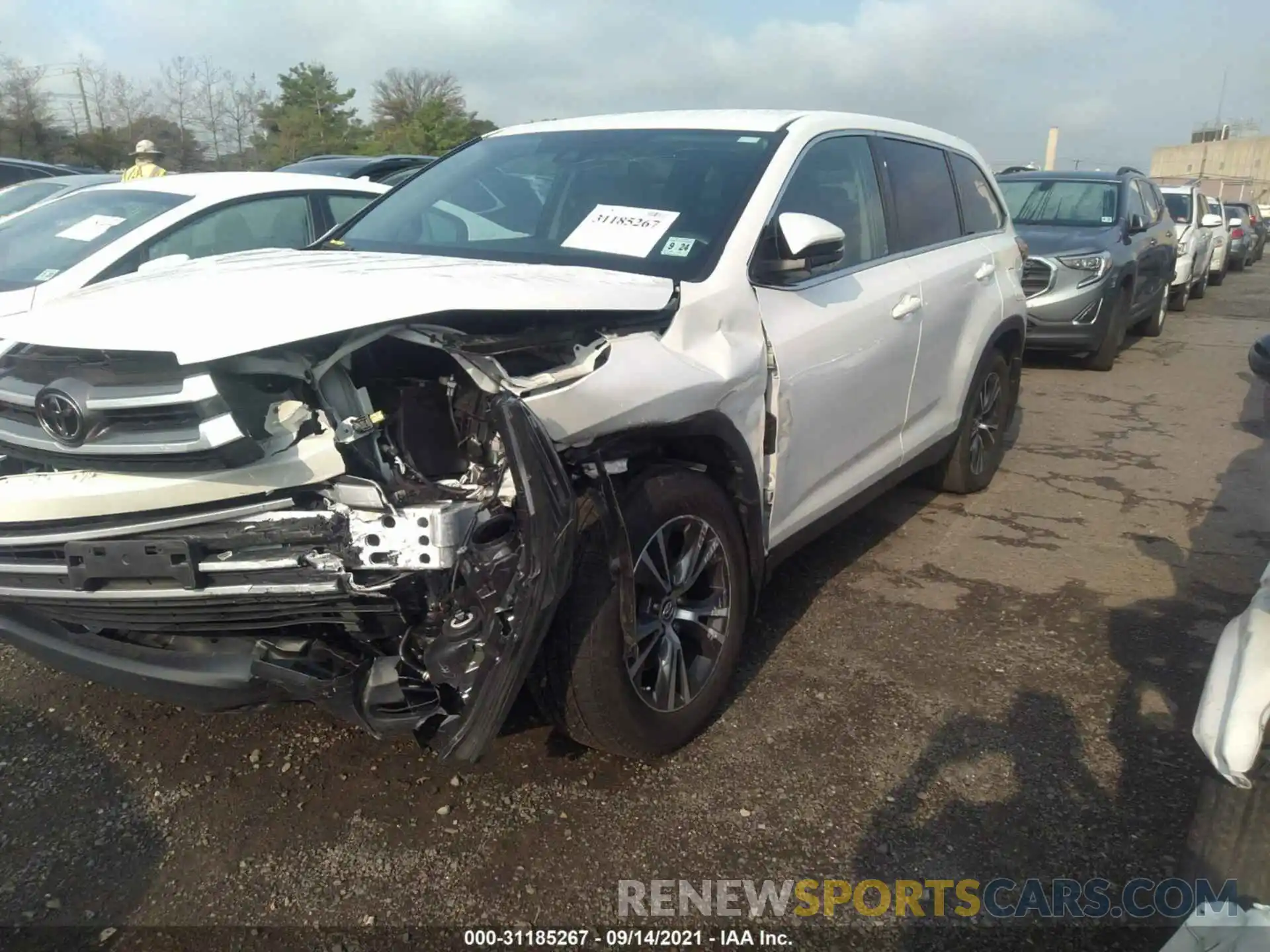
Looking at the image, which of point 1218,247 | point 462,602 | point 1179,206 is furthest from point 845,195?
point 1218,247

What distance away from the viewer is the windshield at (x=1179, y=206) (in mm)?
14727

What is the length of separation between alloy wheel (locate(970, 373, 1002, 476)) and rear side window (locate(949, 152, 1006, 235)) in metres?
0.78

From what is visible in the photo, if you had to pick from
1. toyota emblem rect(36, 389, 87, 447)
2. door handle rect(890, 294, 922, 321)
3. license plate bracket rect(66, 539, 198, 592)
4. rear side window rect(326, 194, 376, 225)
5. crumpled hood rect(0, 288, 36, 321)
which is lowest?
license plate bracket rect(66, 539, 198, 592)

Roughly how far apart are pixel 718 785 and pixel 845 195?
2.28m

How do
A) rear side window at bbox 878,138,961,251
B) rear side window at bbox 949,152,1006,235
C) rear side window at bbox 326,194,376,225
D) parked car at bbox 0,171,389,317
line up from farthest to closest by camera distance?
rear side window at bbox 326,194,376,225
rear side window at bbox 949,152,1006,235
parked car at bbox 0,171,389,317
rear side window at bbox 878,138,961,251

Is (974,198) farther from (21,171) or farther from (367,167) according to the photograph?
(21,171)

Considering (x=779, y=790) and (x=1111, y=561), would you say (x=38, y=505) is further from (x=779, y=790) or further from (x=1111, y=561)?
(x=1111, y=561)

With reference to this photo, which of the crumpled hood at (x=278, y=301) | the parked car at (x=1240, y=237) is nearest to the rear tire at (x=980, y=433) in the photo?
the crumpled hood at (x=278, y=301)

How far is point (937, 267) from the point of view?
4.34m

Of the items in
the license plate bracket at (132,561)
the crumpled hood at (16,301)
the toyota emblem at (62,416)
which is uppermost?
the toyota emblem at (62,416)

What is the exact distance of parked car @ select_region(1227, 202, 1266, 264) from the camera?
76.3ft

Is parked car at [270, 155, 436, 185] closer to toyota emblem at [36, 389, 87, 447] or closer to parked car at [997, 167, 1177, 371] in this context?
parked car at [997, 167, 1177, 371]

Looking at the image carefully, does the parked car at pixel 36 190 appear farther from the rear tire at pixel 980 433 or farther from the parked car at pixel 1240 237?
the parked car at pixel 1240 237

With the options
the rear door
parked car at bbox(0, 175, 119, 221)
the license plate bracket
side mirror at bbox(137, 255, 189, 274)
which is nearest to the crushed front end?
the license plate bracket
